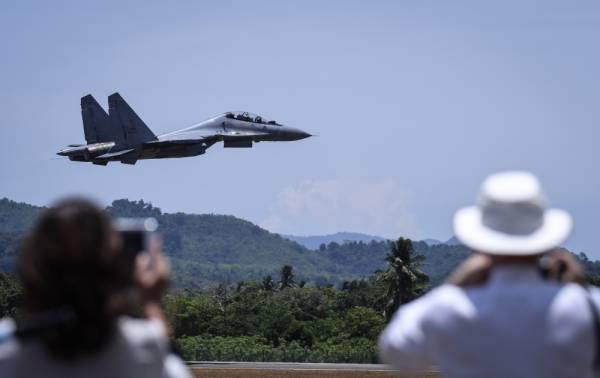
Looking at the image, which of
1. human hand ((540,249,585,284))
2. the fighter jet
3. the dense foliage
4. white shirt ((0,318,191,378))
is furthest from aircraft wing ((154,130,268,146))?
white shirt ((0,318,191,378))

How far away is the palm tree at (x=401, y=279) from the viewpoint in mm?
102250

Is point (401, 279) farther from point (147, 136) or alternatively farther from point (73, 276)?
Result: point (73, 276)

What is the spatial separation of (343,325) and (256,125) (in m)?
28.0

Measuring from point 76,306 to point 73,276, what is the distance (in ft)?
0.32

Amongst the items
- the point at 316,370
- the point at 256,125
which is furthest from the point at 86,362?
the point at 256,125

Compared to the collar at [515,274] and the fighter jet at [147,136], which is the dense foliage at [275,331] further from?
the collar at [515,274]

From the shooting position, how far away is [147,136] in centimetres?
8200

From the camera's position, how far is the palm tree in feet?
335

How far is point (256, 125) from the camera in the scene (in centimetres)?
7831

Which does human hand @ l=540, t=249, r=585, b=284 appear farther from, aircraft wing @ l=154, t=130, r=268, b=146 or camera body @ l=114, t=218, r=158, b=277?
aircraft wing @ l=154, t=130, r=268, b=146

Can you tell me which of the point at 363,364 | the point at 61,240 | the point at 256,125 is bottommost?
the point at 363,364

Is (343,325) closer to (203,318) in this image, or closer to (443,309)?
(203,318)

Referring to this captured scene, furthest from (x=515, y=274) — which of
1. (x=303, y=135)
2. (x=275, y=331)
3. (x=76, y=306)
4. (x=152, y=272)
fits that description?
(x=275, y=331)

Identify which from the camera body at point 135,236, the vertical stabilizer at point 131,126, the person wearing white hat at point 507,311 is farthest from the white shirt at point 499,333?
the vertical stabilizer at point 131,126
